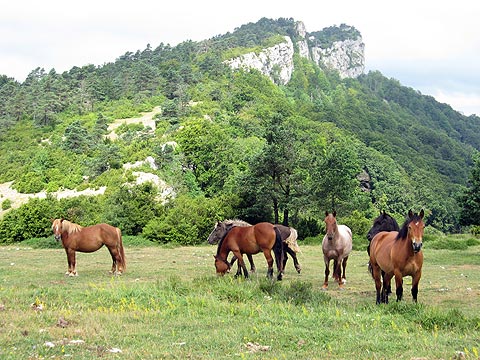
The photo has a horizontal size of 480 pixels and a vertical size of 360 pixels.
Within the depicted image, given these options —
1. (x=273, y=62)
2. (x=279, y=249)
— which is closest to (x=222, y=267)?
(x=279, y=249)

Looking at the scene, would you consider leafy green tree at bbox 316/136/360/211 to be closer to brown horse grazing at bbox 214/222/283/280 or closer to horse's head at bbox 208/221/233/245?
horse's head at bbox 208/221/233/245

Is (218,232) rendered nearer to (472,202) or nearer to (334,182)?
(472,202)

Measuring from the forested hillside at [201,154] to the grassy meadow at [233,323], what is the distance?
2183 cm

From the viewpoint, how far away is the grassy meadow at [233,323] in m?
7.11

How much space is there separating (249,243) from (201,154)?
41.7 metres

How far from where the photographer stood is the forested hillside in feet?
130

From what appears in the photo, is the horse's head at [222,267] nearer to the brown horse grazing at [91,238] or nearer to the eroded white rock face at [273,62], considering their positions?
the brown horse grazing at [91,238]

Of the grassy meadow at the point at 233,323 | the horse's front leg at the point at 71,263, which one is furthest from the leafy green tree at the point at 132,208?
the grassy meadow at the point at 233,323

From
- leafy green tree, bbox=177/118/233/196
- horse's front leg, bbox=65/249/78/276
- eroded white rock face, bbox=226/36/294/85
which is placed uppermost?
eroded white rock face, bbox=226/36/294/85

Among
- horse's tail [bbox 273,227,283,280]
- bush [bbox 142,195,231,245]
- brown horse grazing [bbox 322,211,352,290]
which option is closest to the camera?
brown horse grazing [bbox 322,211,352,290]

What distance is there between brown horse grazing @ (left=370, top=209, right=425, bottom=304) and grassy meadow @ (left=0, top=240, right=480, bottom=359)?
0.70 meters

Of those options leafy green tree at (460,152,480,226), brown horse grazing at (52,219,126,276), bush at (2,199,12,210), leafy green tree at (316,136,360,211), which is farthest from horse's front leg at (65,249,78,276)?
bush at (2,199,12,210)

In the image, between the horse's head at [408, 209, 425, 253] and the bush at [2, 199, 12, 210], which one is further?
the bush at [2, 199, 12, 210]

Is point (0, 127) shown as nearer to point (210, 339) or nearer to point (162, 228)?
point (162, 228)
